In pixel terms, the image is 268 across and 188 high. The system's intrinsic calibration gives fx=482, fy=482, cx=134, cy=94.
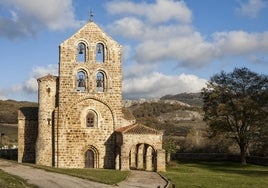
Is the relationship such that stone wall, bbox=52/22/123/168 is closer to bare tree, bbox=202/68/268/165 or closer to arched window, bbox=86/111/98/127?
arched window, bbox=86/111/98/127

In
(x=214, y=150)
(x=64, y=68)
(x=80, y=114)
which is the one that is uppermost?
(x=64, y=68)

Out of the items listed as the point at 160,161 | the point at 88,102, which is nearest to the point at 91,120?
the point at 88,102

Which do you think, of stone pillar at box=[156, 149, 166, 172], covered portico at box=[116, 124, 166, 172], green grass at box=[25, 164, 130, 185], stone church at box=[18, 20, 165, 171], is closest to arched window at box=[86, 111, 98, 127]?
stone church at box=[18, 20, 165, 171]

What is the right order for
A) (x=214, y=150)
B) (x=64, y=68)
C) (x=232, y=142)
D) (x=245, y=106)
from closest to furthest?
1. (x=64, y=68)
2. (x=245, y=106)
3. (x=232, y=142)
4. (x=214, y=150)

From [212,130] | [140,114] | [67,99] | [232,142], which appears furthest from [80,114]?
[140,114]

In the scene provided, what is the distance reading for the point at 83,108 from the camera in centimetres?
4506

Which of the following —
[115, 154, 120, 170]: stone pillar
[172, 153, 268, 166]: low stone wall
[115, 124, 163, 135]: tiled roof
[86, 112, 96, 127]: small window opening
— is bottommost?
[172, 153, 268, 166]: low stone wall

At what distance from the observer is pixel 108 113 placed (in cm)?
4556

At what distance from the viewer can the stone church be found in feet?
146

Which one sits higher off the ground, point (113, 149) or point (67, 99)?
point (67, 99)

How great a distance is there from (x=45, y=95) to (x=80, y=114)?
12.4 ft

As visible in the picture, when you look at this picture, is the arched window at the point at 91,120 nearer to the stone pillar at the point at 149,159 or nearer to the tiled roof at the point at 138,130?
the tiled roof at the point at 138,130

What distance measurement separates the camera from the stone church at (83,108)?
146 feet

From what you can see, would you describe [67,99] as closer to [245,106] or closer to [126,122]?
[126,122]
